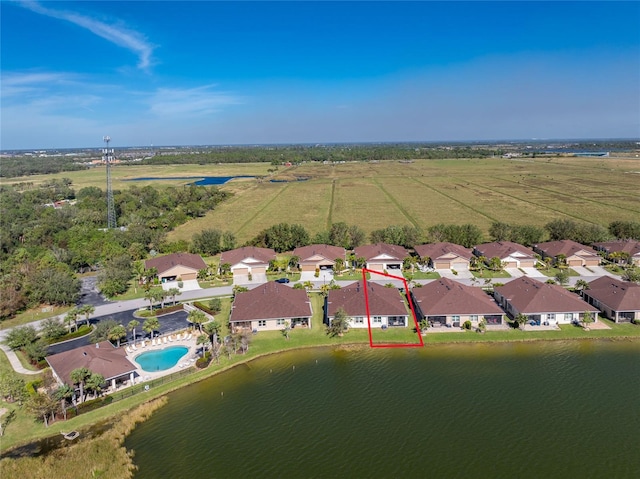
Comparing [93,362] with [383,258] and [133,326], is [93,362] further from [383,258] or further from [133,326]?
[383,258]

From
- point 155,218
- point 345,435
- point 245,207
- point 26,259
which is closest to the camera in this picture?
point 345,435

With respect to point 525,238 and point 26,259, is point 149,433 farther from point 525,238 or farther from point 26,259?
point 525,238

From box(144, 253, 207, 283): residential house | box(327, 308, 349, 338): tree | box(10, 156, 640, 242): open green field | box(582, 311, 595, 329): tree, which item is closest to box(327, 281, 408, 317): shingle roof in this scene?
box(327, 308, 349, 338): tree

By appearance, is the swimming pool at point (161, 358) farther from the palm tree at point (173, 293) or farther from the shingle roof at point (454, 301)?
the shingle roof at point (454, 301)

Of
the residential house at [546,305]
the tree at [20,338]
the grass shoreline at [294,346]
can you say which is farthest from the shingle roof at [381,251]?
the tree at [20,338]

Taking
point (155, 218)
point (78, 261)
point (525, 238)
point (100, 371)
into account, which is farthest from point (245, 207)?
point (100, 371)

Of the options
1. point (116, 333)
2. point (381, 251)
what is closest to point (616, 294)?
point (381, 251)
